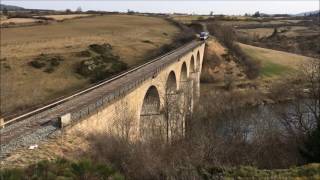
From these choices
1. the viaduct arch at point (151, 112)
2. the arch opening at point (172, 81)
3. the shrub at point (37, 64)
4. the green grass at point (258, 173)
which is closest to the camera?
the green grass at point (258, 173)

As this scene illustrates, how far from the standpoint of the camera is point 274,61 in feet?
323

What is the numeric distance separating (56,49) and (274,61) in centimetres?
4834

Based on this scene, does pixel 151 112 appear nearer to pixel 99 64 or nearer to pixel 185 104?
pixel 185 104

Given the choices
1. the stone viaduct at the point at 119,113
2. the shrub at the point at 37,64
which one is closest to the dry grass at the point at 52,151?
the stone viaduct at the point at 119,113

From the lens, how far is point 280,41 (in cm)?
13675

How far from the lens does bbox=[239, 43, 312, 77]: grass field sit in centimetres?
9169

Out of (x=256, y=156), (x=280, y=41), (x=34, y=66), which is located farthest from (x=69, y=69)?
(x=280, y=41)

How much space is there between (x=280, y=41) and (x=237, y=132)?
107171mm

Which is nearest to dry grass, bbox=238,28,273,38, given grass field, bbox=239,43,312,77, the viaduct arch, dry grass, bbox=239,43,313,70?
dry grass, bbox=239,43,313,70

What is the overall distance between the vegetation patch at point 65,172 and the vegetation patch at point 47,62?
44.8 m

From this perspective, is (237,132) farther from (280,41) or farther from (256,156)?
(280,41)

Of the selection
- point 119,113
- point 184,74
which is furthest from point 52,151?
point 184,74

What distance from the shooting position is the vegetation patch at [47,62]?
58.2m

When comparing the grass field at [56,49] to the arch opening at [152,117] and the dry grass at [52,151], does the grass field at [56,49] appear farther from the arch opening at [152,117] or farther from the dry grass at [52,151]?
the dry grass at [52,151]
